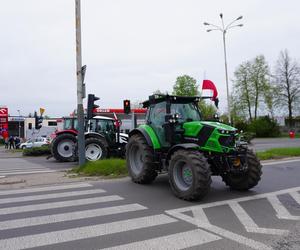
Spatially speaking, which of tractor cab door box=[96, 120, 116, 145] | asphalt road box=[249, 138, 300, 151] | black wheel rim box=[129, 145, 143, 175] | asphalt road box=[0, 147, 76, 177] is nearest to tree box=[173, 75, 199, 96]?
asphalt road box=[249, 138, 300, 151]

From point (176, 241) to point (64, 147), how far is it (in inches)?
518

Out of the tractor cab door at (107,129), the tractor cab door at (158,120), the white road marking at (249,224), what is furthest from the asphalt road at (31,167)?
the white road marking at (249,224)

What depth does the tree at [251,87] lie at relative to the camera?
52.6 meters

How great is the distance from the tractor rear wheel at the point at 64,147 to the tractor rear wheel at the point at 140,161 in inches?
301

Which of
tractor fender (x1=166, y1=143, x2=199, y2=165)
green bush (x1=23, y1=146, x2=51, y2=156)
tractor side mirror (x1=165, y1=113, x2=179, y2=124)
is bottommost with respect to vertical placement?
green bush (x1=23, y1=146, x2=51, y2=156)

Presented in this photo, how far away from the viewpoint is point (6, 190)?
862 centimetres

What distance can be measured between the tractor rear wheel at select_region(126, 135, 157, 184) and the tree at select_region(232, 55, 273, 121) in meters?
46.1

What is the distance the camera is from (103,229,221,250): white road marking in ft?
14.9

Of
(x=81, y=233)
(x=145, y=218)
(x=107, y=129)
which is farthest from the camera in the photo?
(x=107, y=129)

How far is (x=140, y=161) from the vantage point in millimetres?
9703

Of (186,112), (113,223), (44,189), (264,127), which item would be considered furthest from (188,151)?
(264,127)

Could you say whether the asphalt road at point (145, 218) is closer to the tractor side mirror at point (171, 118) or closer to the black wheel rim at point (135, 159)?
the black wheel rim at point (135, 159)

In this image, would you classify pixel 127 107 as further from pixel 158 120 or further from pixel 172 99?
pixel 172 99

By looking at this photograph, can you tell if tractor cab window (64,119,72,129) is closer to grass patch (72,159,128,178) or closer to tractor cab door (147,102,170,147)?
grass patch (72,159,128,178)
